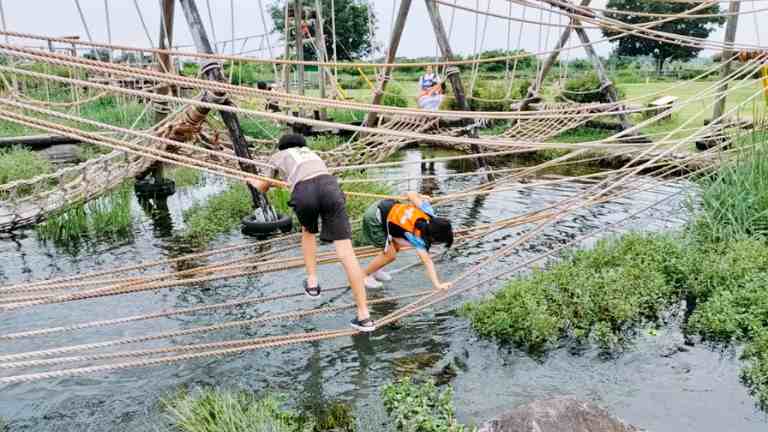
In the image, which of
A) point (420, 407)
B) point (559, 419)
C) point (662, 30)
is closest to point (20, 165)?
point (420, 407)

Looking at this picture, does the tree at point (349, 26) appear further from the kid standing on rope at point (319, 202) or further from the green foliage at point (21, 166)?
the kid standing on rope at point (319, 202)

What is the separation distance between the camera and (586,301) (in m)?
4.52

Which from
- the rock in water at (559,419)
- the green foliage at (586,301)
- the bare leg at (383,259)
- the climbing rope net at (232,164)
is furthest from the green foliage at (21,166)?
the rock in water at (559,419)

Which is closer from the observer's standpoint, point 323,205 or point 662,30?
point 323,205

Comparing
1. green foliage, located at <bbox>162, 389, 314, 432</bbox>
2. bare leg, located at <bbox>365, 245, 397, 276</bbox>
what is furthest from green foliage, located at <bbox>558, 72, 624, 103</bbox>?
green foliage, located at <bbox>162, 389, 314, 432</bbox>

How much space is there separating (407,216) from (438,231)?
26cm

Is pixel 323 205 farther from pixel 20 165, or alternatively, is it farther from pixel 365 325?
pixel 20 165

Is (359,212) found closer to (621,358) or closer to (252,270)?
(252,270)

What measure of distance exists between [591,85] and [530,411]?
11.7 metres

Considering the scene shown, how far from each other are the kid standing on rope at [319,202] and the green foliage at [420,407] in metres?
0.48

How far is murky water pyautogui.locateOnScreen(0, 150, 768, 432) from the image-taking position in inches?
139

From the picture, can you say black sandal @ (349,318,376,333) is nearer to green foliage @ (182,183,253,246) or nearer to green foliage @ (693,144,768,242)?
green foliage @ (182,183,253,246)

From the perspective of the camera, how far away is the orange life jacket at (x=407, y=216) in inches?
164

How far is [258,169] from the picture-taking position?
7055mm
